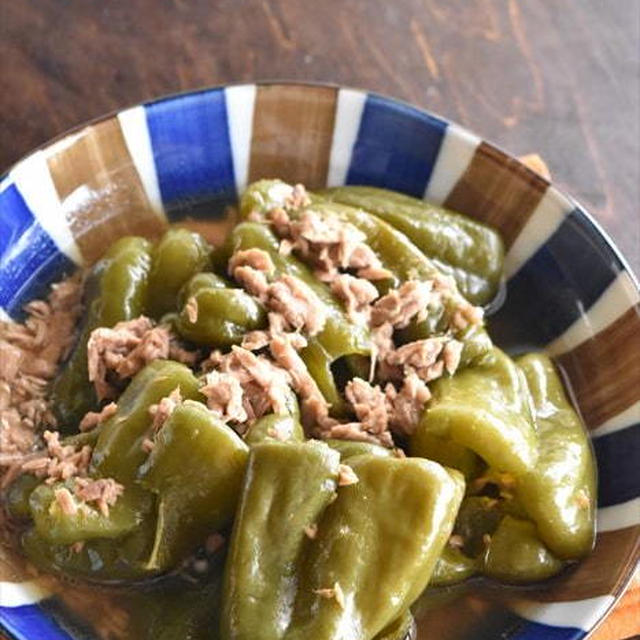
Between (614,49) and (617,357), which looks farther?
(614,49)

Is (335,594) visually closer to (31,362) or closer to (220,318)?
(220,318)

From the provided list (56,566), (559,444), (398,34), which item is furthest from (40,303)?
(398,34)

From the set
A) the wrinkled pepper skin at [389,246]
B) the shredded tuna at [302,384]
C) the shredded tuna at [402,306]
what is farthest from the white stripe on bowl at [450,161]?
the shredded tuna at [302,384]

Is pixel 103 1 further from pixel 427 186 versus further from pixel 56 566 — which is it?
pixel 56 566

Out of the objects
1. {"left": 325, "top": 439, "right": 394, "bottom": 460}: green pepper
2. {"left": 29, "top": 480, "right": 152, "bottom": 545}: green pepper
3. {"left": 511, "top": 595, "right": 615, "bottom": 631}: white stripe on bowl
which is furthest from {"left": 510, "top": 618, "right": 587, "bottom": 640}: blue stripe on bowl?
{"left": 29, "top": 480, "right": 152, "bottom": 545}: green pepper

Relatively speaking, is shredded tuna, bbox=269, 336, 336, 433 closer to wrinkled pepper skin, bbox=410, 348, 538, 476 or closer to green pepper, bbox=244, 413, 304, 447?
green pepper, bbox=244, 413, 304, 447

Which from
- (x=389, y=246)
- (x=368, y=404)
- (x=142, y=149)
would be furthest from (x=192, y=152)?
(x=368, y=404)

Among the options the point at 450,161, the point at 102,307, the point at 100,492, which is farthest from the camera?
the point at 450,161
